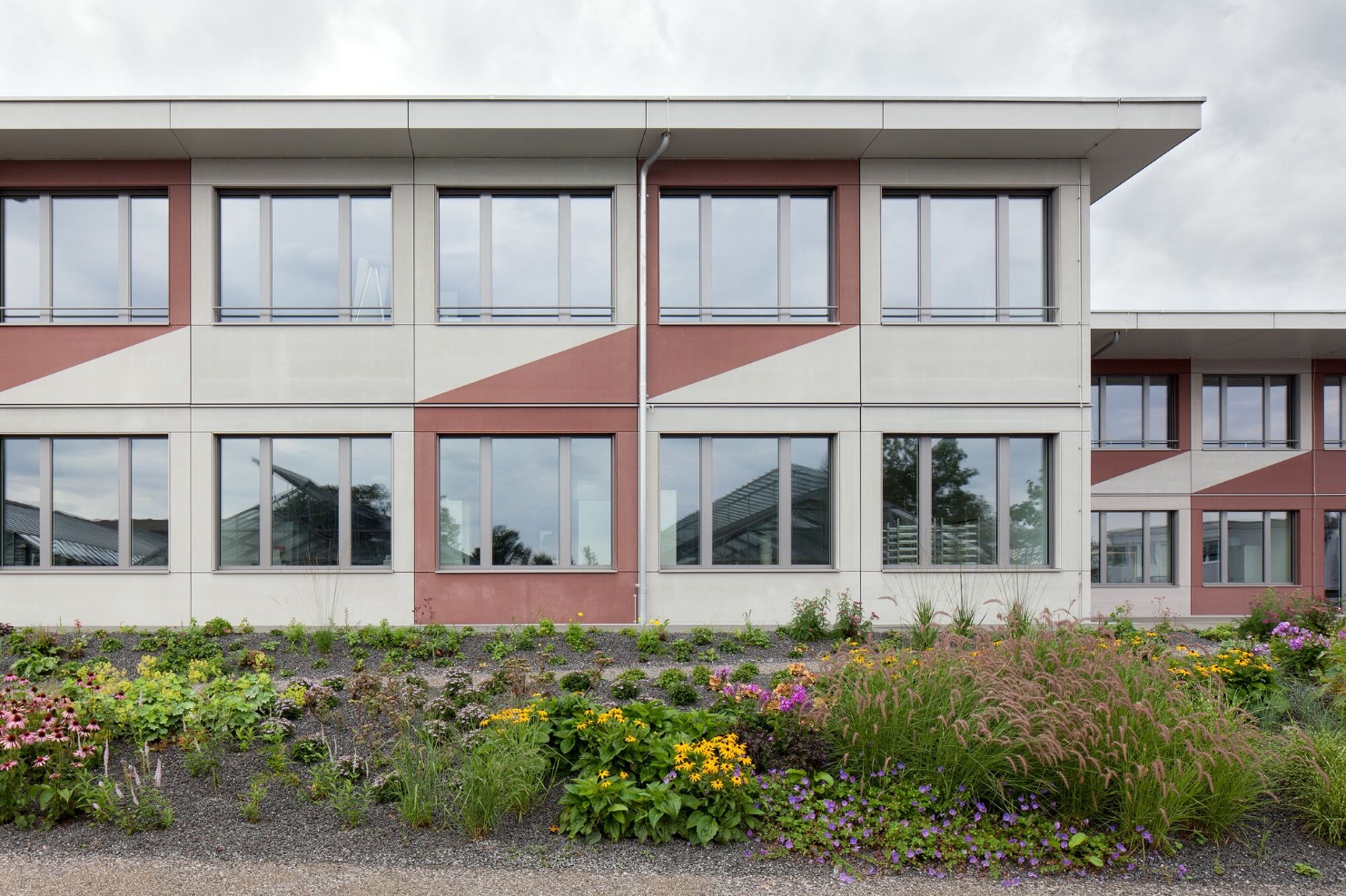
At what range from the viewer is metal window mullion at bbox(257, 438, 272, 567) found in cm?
1055

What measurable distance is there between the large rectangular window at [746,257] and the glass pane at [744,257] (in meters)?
0.01

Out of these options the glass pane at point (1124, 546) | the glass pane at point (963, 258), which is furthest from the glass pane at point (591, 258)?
the glass pane at point (1124, 546)

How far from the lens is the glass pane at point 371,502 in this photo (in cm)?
1062

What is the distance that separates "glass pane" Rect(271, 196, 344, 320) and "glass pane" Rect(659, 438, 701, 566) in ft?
17.2

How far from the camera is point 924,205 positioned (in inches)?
434

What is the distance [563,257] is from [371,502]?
4.44 m

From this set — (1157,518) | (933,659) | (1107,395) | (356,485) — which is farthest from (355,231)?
(1157,518)

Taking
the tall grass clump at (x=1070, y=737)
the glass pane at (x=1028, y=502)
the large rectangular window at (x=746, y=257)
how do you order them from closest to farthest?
A: the tall grass clump at (x=1070, y=737)
the large rectangular window at (x=746, y=257)
the glass pane at (x=1028, y=502)

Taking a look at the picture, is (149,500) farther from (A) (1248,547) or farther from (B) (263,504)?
(A) (1248,547)

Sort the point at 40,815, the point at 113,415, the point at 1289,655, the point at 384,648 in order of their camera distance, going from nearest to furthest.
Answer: the point at 40,815
the point at 1289,655
the point at 384,648
the point at 113,415

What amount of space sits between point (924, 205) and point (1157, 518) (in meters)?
10.9

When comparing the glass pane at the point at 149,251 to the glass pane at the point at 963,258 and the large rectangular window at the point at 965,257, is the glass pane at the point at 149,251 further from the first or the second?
the glass pane at the point at 963,258

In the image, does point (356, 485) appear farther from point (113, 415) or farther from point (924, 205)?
point (924, 205)

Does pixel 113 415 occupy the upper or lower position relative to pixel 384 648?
upper
